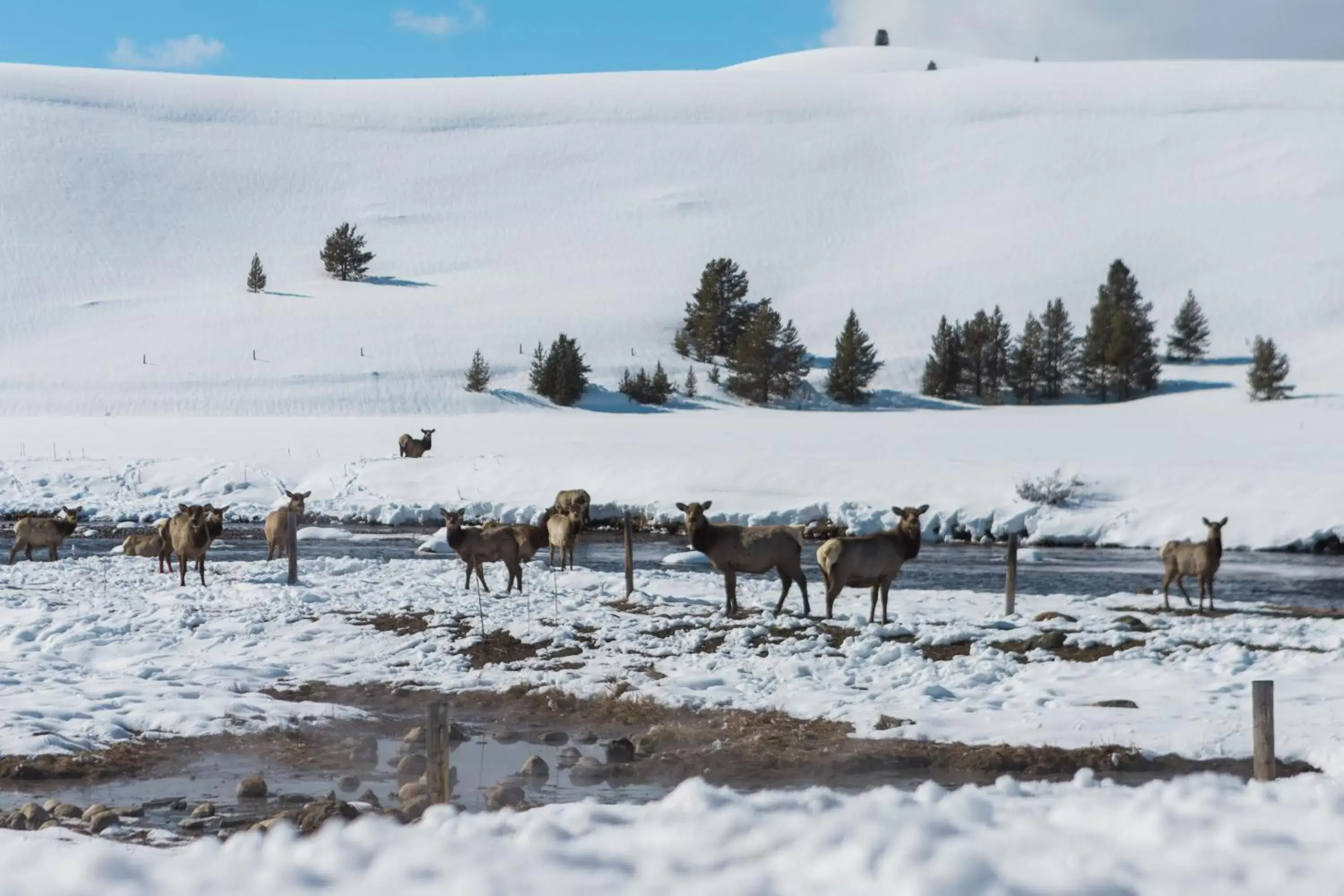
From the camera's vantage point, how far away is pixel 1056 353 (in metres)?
71.4

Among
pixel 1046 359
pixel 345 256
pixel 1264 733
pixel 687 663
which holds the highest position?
pixel 345 256

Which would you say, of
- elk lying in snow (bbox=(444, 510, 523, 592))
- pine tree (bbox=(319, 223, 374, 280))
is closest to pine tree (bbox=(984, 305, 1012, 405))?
pine tree (bbox=(319, 223, 374, 280))

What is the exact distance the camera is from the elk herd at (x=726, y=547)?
1769 cm

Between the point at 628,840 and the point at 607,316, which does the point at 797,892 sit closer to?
the point at 628,840

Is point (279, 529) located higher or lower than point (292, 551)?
Answer: higher

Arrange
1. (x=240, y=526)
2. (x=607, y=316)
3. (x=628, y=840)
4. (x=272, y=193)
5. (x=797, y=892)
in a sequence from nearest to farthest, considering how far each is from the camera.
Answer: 1. (x=797, y=892)
2. (x=628, y=840)
3. (x=240, y=526)
4. (x=607, y=316)
5. (x=272, y=193)

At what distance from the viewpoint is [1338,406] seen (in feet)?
199

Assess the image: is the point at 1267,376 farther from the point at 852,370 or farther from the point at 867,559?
the point at 867,559

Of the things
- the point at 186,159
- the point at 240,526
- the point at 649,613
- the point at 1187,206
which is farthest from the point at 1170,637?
the point at 186,159

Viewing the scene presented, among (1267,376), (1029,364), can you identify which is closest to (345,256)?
(1029,364)

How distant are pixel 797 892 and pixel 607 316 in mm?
74728

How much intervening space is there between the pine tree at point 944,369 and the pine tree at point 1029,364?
289 centimetres

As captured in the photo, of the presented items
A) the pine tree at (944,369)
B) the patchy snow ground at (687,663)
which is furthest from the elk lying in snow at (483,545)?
the pine tree at (944,369)

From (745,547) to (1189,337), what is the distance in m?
65.3
